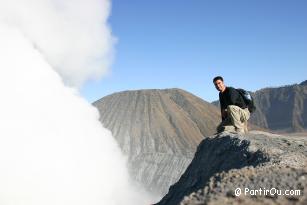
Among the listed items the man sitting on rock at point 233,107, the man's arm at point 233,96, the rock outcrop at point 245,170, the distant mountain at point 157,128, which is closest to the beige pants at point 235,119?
the man sitting on rock at point 233,107

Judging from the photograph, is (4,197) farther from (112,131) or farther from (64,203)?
(112,131)

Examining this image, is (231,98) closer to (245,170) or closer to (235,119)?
(235,119)

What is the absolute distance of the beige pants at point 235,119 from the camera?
10.7 meters

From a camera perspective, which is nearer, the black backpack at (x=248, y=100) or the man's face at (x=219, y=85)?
the man's face at (x=219, y=85)

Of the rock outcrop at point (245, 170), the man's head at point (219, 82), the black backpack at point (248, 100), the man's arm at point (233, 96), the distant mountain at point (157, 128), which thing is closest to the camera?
the rock outcrop at point (245, 170)

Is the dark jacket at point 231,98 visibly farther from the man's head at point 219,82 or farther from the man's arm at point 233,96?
A: the man's head at point 219,82

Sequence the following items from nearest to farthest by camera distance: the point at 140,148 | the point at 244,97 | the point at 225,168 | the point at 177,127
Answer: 1. the point at 225,168
2. the point at 244,97
3. the point at 140,148
4. the point at 177,127

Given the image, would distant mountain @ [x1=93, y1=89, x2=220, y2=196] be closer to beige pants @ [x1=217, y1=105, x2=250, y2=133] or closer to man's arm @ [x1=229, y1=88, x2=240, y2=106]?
beige pants @ [x1=217, y1=105, x2=250, y2=133]

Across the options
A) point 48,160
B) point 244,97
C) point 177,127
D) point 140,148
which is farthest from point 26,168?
point 244,97

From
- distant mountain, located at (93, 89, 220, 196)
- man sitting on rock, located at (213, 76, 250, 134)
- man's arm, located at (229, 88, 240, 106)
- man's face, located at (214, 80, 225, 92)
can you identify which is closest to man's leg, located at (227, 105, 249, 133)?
man sitting on rock, located at (213, 76, 250, 134)

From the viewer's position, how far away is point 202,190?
22.0 ft

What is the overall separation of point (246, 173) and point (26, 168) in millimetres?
115085

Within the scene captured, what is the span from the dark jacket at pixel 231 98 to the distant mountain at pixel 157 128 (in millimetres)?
81343

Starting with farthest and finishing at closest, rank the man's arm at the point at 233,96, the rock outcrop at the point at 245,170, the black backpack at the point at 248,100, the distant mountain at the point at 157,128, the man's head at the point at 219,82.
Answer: the distant mountain at the point at 157,128 → the black backpack at the point at 248,100 → the man's arm at the point at 233,96 → the man's head at the point at 219,82 → the rock outcrop at the point at 245,170
